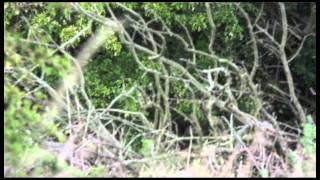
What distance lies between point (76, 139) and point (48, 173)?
49 cm

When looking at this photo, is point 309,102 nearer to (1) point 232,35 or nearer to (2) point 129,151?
(1) point 232,35

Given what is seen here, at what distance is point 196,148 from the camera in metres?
4.59

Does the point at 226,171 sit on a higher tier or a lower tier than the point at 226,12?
Result: lower

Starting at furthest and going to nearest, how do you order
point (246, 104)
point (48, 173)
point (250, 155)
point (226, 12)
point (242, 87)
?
point (226, 12)
point (246, 104)
point (242, 87)
point (250, 155)
point (48, 173)

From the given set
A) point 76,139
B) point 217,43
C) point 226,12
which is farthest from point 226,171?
point 217,43

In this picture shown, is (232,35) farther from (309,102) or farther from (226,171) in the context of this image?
(226,171)

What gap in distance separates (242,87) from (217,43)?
378 centimetres

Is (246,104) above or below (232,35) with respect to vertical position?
below

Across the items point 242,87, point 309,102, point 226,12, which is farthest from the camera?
point 309,102

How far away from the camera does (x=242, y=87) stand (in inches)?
202

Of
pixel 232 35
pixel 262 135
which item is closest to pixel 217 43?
pixel 232 35

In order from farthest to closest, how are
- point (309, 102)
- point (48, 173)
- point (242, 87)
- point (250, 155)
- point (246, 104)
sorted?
point (309, 102), point (246, 104), point (242, 87), point (250, 155), point (48, 173)

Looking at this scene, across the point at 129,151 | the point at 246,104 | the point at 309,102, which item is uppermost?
the point at 129,151

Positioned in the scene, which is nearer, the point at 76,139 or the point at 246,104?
the point at 76,139
